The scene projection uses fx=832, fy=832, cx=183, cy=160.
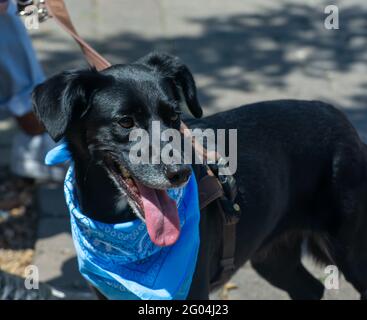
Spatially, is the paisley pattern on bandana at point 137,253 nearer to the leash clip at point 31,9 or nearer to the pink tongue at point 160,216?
the pink tongue at point 160,216

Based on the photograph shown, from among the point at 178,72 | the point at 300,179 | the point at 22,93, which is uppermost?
the point at 178,72

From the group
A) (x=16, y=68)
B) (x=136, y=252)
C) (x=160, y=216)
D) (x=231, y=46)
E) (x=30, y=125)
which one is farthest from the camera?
(x=231, y=46)

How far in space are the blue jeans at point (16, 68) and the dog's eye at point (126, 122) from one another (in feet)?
7.17

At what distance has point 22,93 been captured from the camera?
17.4 feet

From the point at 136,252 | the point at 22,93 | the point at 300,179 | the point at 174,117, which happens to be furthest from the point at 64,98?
the point at 22,93

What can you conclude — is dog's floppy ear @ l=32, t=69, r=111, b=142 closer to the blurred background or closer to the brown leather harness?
the brown leather harness

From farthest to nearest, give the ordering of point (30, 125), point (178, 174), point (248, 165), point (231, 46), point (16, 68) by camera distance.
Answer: point (231, 46), point (30, 125), point (16, 68), point (248, 165), point (178, 174)

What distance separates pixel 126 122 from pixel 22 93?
222cm

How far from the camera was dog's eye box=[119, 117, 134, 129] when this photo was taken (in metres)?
3.25

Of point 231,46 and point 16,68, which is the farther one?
point 231,46

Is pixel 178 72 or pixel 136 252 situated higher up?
pixel 178 72

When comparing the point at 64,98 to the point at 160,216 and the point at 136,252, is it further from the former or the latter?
the point at 136,252

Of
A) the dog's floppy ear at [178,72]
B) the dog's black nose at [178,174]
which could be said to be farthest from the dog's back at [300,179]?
the dog's black nose at [178,174]
